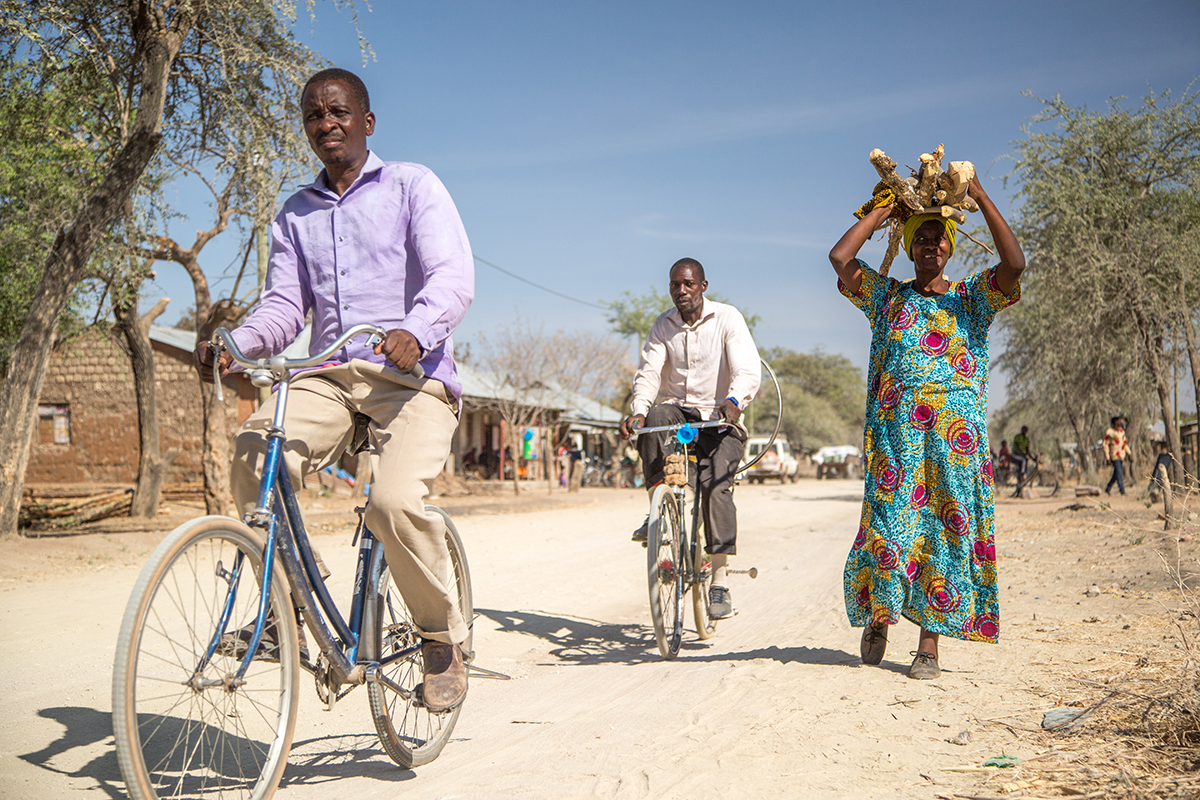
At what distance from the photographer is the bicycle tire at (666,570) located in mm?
5180

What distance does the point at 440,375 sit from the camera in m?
3.22

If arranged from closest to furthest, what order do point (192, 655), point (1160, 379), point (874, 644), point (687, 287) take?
point (192, 655) < point (874, 644) < point (687, 287) < point (1160, 379)

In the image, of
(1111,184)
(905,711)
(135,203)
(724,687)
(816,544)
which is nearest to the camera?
(905,711)

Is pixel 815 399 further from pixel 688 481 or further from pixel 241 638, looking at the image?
pixel 241 638

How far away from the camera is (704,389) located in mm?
6004

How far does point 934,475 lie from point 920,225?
1266 mm

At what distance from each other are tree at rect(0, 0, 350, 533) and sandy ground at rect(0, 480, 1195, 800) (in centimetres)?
329

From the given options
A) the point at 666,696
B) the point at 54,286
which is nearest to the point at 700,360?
the point at 666,696

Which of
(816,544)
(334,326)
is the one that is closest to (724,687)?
(334,326)

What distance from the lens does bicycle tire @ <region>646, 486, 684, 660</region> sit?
17.0 feet

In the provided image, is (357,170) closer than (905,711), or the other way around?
(357,170)

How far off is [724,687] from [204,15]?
12090 millimetres

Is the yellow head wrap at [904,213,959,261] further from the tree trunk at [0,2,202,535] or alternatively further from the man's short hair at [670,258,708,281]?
the tree trunk at [0,2,202,535]

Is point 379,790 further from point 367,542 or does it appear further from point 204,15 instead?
point 204,15
